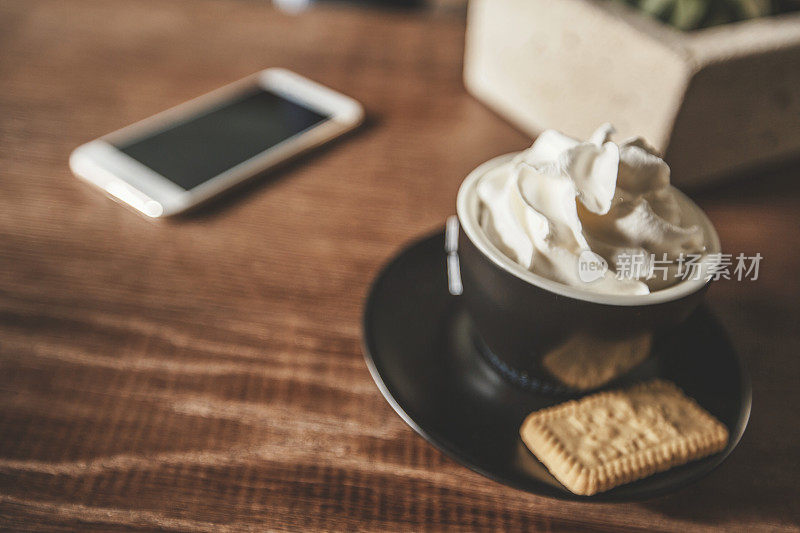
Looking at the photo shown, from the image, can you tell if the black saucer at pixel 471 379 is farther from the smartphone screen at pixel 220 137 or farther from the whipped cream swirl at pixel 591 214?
the smartphone screen at pixel 220 137

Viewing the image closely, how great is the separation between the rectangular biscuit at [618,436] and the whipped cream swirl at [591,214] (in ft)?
0.26

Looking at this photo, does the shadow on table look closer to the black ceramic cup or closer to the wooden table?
the wooden table

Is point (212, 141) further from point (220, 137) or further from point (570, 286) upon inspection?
point (570, 286)

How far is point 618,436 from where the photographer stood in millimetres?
370

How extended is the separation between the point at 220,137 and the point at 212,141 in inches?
0.5

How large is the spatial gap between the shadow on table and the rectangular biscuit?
0.38m

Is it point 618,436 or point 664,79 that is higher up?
point 664,79

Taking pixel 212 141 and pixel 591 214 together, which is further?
pixel 212 141

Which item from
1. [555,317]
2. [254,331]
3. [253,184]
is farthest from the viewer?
[253,184]

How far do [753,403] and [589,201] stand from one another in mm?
206

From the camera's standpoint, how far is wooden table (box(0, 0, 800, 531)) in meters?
0.37

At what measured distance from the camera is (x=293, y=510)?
1.19 feet

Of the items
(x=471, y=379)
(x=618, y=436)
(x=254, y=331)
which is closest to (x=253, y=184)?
(x=254, y=331)

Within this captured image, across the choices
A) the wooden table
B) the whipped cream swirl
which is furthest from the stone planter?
the whipped cream swirl
